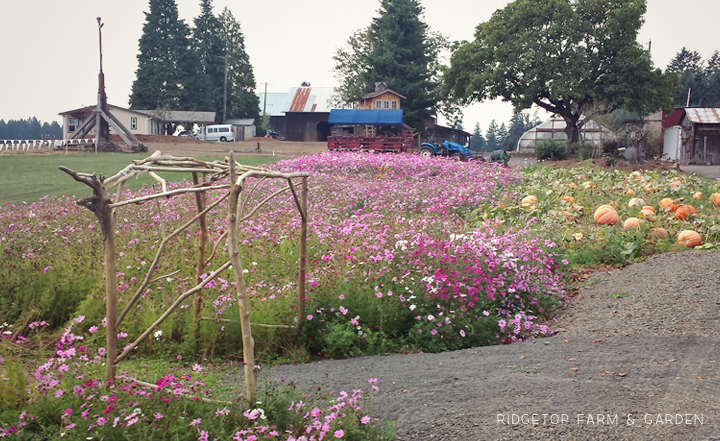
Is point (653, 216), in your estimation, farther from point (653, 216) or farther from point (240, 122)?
point (240, 122)

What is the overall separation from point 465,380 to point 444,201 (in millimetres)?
7691

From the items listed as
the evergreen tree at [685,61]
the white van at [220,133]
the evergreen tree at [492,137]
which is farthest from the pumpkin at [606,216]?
the evergreen tree at [492,137]

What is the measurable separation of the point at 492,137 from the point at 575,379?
325ft

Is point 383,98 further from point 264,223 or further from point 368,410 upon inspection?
point 368,410

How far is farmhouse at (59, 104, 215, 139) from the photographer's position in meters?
51.9

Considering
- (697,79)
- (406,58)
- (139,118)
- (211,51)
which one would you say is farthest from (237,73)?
(697,79)

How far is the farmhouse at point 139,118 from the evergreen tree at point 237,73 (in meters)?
5.79

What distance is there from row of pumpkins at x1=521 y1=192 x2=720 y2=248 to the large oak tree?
86.6 feet

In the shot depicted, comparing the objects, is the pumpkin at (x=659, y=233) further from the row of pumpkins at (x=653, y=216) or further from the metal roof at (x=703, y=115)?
the metal roof at (x=703, y=115)

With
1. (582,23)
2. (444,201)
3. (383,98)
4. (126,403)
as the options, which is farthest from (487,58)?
(126,403)

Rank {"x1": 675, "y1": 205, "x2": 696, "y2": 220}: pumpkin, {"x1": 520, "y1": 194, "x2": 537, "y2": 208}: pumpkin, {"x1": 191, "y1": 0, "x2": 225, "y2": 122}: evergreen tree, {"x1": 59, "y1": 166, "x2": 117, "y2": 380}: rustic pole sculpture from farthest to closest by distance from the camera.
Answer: {"x1": 191, "y1": 0, "x2": 225, "y2": 122}: evergreen tree
{"x1": 520, "y1": 194, "x2": 537, "y2": 208}: pumpkin
{"x1": 675, "y1": 205, "x2": 696, "y2": 220}: pumpkin
{"x1": 59, "y1": 166, "x2": 117, "y2": 380}: rustic pole sculpture

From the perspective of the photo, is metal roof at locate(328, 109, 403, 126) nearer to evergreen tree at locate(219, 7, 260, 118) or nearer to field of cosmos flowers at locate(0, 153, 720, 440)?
evergreen tree at locate(219, 7, 260, 118)

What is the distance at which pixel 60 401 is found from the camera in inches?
135

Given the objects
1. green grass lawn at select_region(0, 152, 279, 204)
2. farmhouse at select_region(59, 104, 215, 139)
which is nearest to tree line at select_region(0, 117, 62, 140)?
farmhouse at select_region(59, 104, 215, 139)
